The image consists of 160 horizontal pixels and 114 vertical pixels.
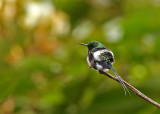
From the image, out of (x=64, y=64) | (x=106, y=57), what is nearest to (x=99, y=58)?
(x=106, y=57)

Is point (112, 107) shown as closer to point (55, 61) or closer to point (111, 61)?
point (55, 61)

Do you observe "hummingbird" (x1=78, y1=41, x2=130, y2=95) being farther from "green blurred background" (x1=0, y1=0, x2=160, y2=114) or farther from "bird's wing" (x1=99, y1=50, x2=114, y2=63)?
"green blurred background" (x1=0, y1=0, x2=160, y2=114)

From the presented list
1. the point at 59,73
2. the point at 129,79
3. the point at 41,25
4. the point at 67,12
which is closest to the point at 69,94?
the point at 59,73

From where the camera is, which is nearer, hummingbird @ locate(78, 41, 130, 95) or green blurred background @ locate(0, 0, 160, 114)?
hummingbird @ locate(78, 41, 130, 95)

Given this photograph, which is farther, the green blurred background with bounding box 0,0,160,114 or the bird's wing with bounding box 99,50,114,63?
the green blurred background with bounding box 0,0,160,114

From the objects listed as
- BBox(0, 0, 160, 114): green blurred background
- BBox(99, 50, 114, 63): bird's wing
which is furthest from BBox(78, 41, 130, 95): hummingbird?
BBox(0, 0, 160, 114): green blurred background

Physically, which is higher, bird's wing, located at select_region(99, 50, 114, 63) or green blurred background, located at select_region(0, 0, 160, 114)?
green blurred background, located at select_region(0, 0, 160, 114)

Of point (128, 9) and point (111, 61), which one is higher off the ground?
point (128, 9)

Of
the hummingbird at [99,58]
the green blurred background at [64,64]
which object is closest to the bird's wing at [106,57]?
the hummingbird at [99,58]

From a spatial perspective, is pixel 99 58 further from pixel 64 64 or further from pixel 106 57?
pixel 64 64

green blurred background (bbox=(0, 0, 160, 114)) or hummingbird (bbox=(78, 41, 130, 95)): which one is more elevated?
green blurred background (bbox=(0, 0, 160, 114))
